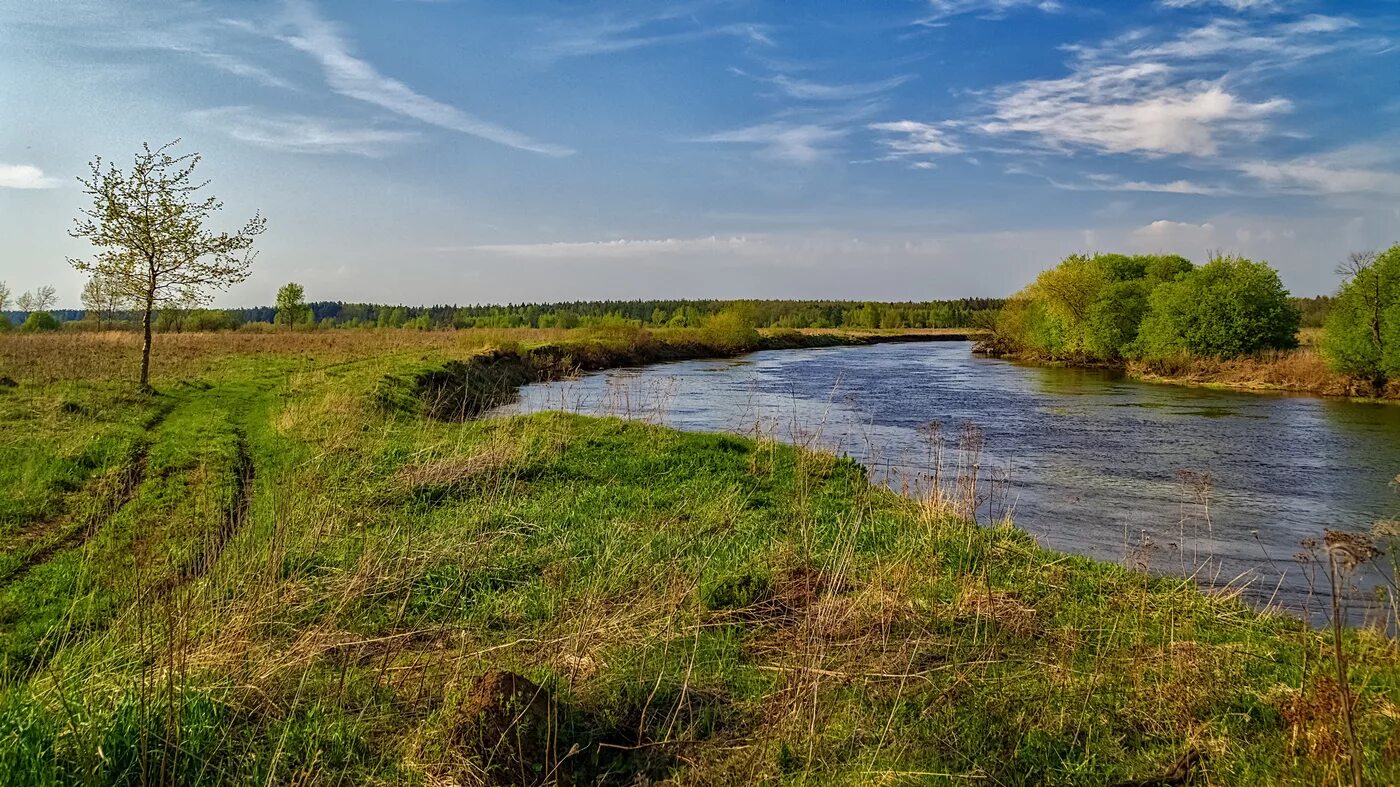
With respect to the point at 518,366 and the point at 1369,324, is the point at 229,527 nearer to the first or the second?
the point at 518,366

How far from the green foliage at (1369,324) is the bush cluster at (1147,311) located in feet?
26.6

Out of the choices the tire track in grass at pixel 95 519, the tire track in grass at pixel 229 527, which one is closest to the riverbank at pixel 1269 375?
the tire track in grass at pixel 229 527

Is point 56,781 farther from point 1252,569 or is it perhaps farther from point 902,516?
point 1252,569

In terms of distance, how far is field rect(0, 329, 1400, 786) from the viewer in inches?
184

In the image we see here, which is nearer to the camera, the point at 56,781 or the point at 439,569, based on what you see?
the point at 56,781

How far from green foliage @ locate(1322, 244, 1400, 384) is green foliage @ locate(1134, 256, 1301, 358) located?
7.95 meters

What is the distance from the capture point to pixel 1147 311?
50.3m

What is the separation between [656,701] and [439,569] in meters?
3.73

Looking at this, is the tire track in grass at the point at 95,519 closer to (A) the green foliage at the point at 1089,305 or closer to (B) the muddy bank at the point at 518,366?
(B) the muddy bank at the point at 518,366

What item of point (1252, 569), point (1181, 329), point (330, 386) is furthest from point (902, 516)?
point (1181, 329)

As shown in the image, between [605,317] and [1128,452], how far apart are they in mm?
48503

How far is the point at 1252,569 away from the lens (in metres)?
10.1

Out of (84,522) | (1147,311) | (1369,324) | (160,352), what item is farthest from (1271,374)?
(160,352)

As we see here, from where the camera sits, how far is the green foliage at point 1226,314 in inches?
1571
